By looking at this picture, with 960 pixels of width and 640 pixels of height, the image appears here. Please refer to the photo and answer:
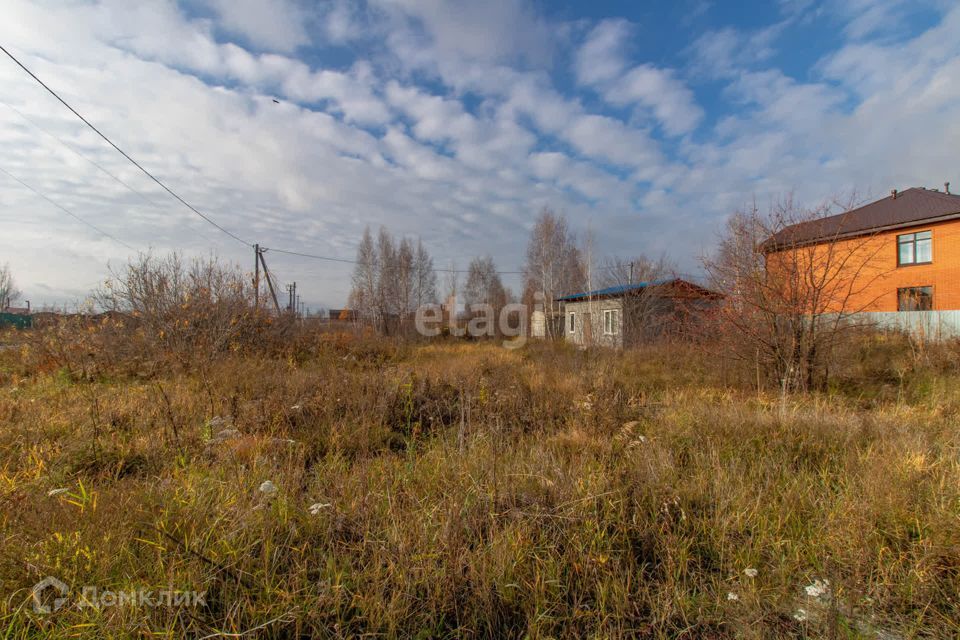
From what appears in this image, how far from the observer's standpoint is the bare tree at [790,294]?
573 cm

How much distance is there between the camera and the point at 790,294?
19.0ft

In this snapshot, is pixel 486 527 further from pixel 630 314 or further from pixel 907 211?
pixel 907 211

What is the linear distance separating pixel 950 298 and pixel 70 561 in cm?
2497

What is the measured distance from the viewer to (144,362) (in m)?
7.16

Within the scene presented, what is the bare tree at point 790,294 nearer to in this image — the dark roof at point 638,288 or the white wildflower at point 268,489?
the dark roof at point 638,288

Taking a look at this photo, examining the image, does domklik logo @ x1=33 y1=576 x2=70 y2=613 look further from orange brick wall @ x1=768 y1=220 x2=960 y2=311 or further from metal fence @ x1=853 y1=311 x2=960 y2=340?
orange brick wall @ x1=768 y1=220 x2=960 y2=311

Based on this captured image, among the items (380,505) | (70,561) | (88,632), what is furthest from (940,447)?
(70,561)

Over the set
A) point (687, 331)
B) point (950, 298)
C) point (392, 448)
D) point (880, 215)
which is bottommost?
point (392, 448)

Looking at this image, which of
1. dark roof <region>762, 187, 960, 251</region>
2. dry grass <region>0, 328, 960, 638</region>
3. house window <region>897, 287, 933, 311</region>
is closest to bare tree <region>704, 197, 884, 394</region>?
dry grass <region>0, 328, 960, 638</region>

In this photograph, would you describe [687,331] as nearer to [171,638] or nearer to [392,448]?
[392,448]

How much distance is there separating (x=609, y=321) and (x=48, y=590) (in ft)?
60.4

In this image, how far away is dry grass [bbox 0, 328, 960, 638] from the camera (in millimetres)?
1542

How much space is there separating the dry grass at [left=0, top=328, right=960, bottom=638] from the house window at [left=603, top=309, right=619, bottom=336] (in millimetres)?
13127

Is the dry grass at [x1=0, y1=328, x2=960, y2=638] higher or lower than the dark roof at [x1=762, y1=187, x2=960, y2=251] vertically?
lower
